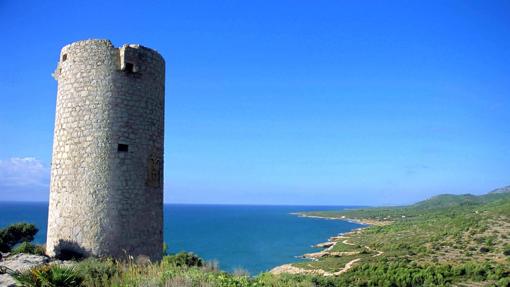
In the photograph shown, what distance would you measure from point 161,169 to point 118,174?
1.17 meters

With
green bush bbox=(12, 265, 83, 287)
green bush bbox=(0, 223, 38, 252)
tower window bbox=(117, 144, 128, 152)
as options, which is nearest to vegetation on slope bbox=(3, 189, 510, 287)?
green bush bbox=(12, 265, 83, 287)

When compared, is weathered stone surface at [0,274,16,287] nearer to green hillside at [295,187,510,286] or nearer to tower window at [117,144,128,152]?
tower window at [117,144,128,152]

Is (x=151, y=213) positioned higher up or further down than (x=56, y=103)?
further down

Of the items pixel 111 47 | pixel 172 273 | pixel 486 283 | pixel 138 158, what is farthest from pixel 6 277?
pixel 486 283

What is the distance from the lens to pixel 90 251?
7828 millimetres

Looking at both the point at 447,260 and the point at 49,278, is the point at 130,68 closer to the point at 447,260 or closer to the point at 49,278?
the point at 49,278

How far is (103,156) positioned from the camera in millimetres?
8039

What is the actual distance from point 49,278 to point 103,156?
2918 mm

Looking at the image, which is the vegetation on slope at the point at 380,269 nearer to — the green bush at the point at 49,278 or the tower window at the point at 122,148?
the green bush at the point at 49,278

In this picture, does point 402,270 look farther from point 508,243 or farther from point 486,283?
point 508,243

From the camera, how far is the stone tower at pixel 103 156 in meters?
7.95

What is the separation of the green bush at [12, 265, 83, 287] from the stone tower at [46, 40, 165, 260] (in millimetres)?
1885

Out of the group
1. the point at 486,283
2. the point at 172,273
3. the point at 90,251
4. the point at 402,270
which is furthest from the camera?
the point at 402,270

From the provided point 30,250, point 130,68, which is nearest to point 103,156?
point 130,68
